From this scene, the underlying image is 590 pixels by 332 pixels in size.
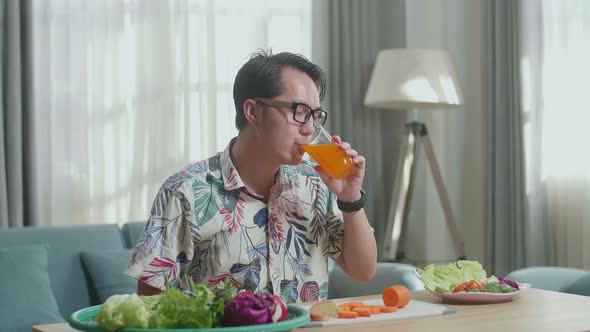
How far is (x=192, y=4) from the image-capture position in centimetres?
432

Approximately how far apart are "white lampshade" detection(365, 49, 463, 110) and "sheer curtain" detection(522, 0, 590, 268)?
15.7 inches

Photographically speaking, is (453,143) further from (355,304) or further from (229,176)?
(355,304)

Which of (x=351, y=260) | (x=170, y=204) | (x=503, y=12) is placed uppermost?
(x=503, y=12)

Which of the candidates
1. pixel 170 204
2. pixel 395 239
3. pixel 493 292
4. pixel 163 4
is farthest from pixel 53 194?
pixel 493 292

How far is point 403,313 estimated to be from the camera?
181 centimetres

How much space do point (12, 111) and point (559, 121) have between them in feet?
8.17

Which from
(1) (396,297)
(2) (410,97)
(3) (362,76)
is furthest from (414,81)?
(1) (396,297)

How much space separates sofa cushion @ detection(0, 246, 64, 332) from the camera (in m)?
3.01

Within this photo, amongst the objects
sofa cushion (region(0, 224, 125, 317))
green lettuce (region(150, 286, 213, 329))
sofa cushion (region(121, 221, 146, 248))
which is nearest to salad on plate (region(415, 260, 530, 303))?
green lettuce (region(150, 286, 213, 329))

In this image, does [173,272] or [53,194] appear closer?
[173,272]

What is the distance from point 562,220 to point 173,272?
2.88m

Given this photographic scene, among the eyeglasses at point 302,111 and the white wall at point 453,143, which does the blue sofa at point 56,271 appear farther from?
the white wall at point 453,143

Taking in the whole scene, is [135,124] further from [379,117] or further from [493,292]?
[493,292]

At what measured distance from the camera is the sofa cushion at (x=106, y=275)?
3.34 meters
